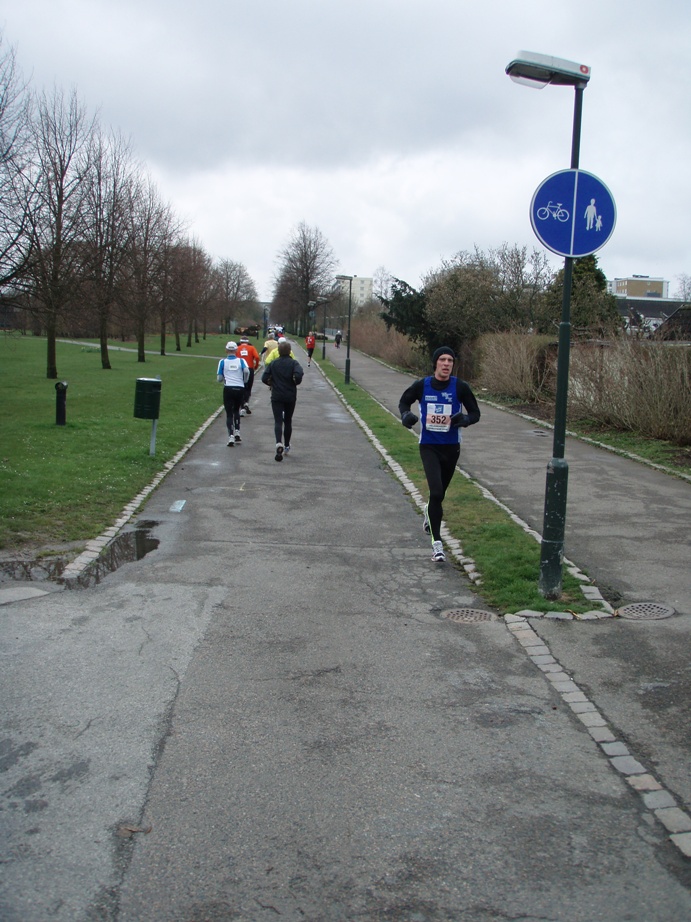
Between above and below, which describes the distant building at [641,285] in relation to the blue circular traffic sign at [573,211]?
above

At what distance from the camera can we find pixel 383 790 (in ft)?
11.9

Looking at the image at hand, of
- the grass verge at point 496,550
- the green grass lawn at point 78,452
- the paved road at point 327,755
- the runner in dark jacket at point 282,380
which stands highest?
the runner in dark jacket at point 282,380

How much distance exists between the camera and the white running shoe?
7.68m

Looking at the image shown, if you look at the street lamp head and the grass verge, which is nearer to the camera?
the street lamp head

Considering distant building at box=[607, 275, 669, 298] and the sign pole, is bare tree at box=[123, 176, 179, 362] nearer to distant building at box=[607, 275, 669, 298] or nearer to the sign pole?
the sign pole

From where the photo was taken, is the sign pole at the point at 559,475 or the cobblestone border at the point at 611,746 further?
the sign pole at the point at 559,475

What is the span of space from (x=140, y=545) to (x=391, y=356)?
142ft

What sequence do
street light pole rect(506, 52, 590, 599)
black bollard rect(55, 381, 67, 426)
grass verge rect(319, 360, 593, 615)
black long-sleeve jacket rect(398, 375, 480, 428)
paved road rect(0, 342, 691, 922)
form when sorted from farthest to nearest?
black bollard rect(55, 381, 67, 426)
black long-sleeve jacket rect(398, 375, 480, 428)
grass verge rect(319, 360, 593, 615)
street light pole rect(506, 52, 590, 599)
paved road rect(0, 342, 691, 922)

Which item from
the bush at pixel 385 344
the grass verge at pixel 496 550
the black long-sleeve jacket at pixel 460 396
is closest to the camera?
the grass verge at pixel 496 550

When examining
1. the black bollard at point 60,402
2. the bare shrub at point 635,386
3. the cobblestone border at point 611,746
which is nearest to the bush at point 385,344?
the bare shrub at point 635,386

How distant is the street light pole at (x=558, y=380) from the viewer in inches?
245

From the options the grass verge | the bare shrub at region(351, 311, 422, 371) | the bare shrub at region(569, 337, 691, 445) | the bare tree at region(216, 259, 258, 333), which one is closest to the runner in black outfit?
the grass verge

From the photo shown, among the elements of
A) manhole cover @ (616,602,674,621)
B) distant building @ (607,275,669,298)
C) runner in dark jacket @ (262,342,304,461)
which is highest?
distant building @ (607,275,669,298)

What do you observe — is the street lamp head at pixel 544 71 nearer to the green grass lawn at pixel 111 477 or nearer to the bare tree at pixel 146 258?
the green grass lawn at pixel 111 477
